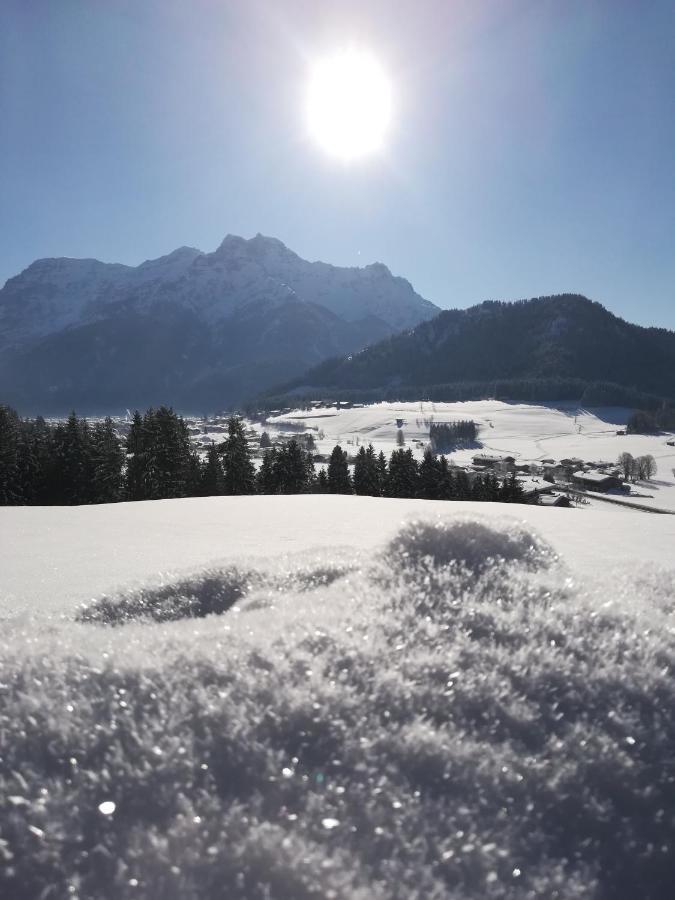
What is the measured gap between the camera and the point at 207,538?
4.38 metres

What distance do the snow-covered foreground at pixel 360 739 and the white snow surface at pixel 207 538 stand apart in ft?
1.47

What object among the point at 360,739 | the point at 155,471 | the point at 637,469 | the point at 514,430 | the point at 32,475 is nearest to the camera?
the point at 360,739

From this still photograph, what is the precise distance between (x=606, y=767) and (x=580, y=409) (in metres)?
169

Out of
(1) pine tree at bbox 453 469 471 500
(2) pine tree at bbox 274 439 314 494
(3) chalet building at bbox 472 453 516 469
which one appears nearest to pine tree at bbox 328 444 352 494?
→ (2) pine tree at bbox 274 439 314 494

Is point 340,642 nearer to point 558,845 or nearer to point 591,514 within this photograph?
point 558,845

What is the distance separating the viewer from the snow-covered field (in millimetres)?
88688

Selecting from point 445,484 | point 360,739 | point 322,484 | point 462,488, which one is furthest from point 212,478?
point 360,739

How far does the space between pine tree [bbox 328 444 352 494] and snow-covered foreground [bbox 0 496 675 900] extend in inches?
1078

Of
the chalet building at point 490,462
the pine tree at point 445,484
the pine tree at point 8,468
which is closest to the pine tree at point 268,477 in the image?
the pine tree at point 445,484

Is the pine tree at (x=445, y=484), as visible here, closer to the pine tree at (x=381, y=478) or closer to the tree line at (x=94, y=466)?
the pine tree at (x=381, y=478)

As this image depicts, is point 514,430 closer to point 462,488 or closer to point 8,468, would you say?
point 462,488

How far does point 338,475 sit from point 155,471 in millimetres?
11186

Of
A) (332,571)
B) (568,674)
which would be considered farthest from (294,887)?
(332,571)

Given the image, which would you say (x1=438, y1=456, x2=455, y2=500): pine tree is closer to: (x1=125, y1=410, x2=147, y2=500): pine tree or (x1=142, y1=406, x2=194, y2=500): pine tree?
(x1=142, y1=406, x2=194, y2=500): pine tree
